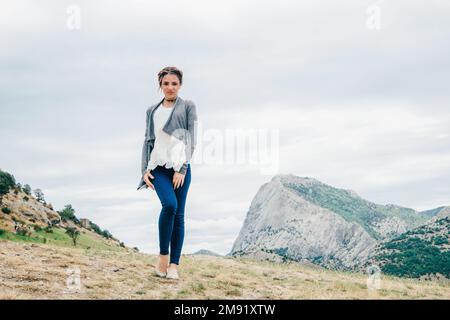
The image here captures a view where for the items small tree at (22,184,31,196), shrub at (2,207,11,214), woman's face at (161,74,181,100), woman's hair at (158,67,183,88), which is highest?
small tree at (22,184,31,196)

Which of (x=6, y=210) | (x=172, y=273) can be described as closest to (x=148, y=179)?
(x=172, y=273)

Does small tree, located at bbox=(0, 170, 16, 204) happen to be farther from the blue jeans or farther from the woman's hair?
the woman's hair

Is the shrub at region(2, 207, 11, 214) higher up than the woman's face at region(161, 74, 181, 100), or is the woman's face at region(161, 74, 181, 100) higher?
the shrub at region(2, 207, 11, 214)

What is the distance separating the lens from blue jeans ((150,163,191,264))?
29.4 ft

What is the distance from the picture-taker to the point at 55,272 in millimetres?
10219

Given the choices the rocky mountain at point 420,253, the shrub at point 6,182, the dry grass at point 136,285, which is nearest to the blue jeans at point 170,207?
the dry grass at point 136,285

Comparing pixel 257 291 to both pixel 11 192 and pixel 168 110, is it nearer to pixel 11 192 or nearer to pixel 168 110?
pixel 168 110

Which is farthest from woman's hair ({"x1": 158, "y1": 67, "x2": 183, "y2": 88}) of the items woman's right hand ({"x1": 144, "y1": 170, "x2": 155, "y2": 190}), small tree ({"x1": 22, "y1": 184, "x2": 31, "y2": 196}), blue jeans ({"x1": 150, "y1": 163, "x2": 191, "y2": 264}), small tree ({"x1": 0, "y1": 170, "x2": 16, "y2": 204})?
small tree ({"x1": 22, "y1": 184, "x2": 31, "y2": 196})

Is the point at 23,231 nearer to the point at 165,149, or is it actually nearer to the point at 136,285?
the point at 136,285

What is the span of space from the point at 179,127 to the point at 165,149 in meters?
0.48

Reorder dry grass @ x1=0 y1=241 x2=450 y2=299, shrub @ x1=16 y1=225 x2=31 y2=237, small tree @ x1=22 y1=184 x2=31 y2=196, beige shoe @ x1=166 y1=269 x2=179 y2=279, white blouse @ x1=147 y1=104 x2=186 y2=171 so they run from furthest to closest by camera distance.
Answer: small tree @ x1=22 y1=184 x2=31 y2=196 → shrub @ x1=16 y1=225 x2=31 y2=237 → beige shoe @ x1=166 y1=269 x2=179 y2=279 → white blouse @ x1=147 y1=104 x2=186 y2=171 → dry grass @ x1=0 y1=241 x2=450 y2=299

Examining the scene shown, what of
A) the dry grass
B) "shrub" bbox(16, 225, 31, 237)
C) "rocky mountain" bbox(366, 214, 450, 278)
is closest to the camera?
the dry grass
